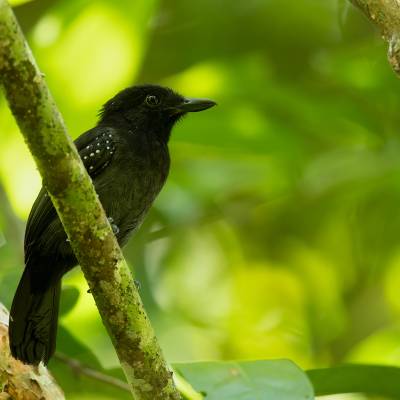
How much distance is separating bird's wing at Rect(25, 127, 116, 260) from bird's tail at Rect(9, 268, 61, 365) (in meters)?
0.17

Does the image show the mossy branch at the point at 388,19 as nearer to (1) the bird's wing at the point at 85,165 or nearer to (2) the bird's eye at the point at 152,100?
(1) the bird's wing at the point at 85,165

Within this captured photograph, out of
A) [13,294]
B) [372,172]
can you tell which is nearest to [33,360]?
[13,294]

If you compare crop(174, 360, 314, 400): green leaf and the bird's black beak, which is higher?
the bird's black beak

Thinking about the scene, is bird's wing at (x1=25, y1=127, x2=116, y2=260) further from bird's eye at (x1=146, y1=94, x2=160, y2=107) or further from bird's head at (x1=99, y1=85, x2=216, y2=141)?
bird's eye at (x1=146, y1=94, x2=160, y2=107)

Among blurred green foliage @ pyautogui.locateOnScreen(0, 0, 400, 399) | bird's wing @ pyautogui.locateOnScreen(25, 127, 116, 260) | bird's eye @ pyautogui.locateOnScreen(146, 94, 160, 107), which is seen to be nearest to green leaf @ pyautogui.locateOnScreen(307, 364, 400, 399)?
blurred green foliage @ pyautogui.locateOnScreen(0, 0, 400, 399)

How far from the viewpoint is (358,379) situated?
4.46 m

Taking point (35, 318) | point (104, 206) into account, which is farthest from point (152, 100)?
point (35, 318)

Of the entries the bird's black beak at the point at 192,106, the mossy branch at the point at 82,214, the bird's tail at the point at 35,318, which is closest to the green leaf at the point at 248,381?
the mossy branch at the point at 82,214

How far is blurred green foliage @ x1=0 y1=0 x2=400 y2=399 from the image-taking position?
543 centimetres

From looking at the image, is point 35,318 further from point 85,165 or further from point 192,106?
point 192,106

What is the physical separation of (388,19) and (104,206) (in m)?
1.69

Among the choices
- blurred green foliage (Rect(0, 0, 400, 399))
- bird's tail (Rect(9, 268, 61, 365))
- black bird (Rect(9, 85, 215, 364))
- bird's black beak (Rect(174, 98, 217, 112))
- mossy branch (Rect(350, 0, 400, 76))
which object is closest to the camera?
mossy branch (Rect(350, 0, 400, 76))

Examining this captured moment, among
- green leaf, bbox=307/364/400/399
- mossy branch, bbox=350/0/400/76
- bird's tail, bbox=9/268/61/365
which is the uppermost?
mossy branch, bbox=350/0/400/76

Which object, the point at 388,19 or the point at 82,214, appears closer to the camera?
the point at 82,214
